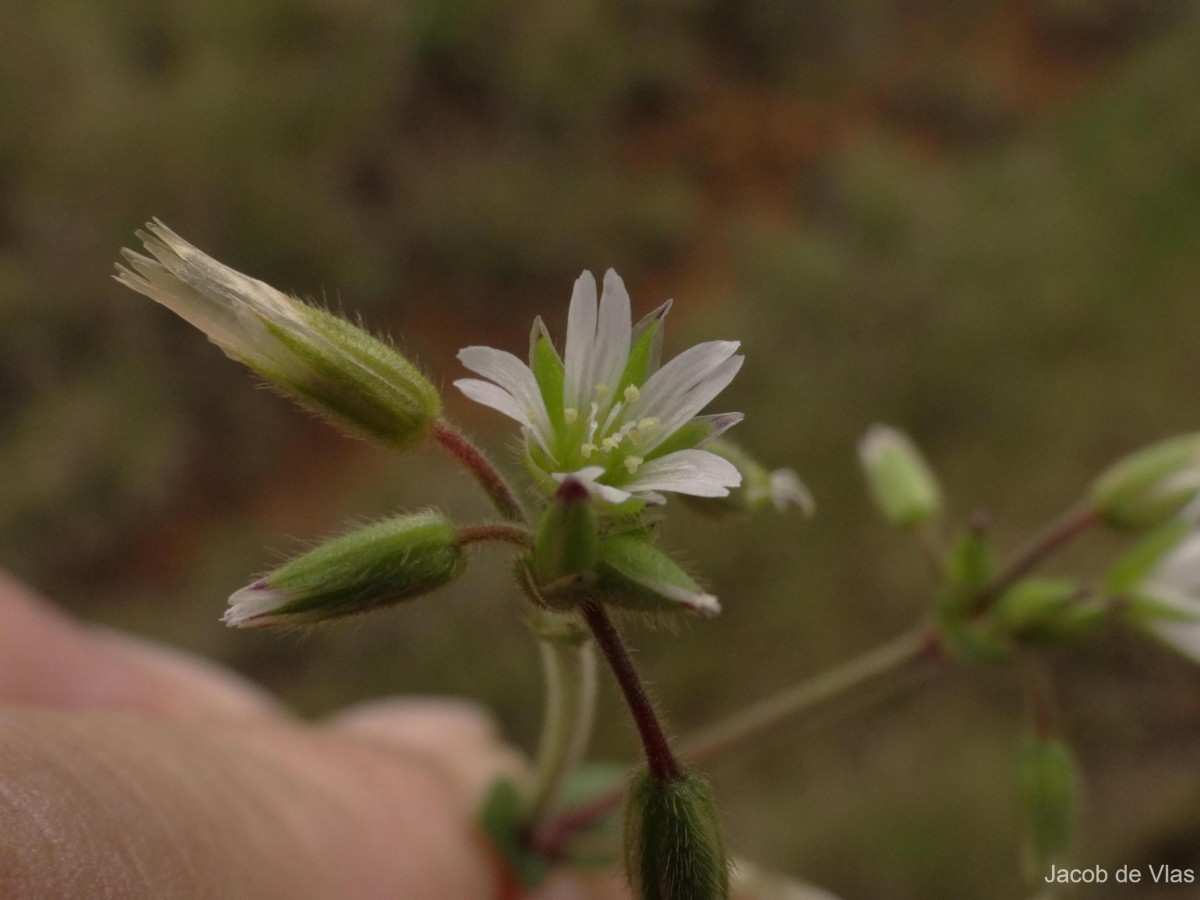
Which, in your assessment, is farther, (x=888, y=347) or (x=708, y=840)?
(x=888, y=347)

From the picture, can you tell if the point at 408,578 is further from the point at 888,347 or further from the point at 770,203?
the point at 770,203

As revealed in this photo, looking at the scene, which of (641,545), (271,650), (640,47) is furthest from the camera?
(640,47)

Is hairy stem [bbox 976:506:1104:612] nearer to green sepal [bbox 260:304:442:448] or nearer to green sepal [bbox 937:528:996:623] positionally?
green sepal [bbox 937:528:996:623]

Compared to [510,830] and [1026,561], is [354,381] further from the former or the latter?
[1026,561]

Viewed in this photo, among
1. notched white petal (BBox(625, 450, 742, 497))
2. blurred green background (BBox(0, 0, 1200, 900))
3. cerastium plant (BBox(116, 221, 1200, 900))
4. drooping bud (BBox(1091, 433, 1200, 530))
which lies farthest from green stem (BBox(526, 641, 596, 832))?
blurred green background (BBox(0, 0, 1200, 900))

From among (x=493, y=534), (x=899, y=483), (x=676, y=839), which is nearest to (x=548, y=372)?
(x=493, y=534)

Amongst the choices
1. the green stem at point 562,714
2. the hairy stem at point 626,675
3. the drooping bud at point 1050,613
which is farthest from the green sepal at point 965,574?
the hairy stem at point 626,675

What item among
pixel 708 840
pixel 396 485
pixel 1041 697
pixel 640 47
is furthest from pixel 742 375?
pixel 708 840
